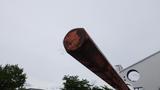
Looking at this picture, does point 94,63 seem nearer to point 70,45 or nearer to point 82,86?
point 70,45

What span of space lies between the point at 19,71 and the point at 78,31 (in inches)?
1569

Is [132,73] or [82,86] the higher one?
[82,86]

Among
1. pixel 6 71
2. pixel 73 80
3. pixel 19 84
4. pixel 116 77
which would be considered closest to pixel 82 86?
pixel 73 80

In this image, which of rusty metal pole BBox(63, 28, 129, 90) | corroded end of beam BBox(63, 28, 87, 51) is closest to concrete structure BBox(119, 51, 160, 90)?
rusty metal pole BBox(63, 28, 129, 90)

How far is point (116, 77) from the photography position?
1.63 m

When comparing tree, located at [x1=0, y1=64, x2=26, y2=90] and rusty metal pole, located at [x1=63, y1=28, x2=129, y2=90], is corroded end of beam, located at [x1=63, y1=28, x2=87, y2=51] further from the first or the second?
tree, located at [x1=0, y1=64, x2=26, y2=90]

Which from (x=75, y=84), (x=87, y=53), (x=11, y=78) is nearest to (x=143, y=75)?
(x=87, y=53)

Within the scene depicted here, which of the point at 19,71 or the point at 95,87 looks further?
the point at 19,71

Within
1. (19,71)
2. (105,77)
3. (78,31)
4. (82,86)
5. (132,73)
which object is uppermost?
(19,71)

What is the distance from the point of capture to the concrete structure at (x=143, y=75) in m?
4.54

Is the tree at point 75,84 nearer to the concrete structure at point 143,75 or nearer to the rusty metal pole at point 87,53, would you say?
the concrete structure at point 143,75

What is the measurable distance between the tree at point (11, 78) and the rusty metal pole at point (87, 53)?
37.3 m

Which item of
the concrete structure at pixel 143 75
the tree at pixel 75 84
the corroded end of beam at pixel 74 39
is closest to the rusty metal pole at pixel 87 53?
the corroded end of beam at pixel 74 39

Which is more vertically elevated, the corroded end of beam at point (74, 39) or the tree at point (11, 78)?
the tree at point (11, 78)
